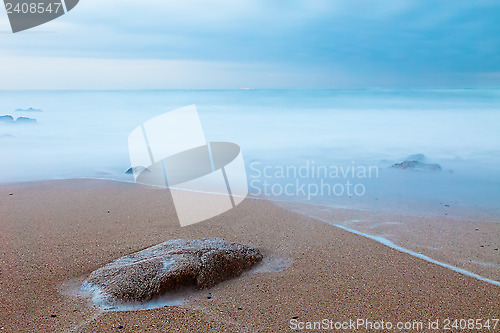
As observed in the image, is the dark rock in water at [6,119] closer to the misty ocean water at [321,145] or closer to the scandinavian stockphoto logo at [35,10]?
the misty ocean water at [321,145]

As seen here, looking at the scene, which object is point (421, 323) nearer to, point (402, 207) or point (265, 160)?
point (402, 207)

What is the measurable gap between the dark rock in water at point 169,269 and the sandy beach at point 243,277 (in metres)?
0.09

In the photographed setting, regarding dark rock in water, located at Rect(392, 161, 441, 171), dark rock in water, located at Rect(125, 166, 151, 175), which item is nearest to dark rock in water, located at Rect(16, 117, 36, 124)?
dark rock in water, located at Rect(125, 166, 151, 175)

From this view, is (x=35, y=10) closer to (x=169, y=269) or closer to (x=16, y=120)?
(x=169, y=269)

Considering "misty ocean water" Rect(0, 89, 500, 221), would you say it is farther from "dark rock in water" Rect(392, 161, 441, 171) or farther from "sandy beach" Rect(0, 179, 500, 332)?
"sandy beach" Rect(0, 179, 500, 332)

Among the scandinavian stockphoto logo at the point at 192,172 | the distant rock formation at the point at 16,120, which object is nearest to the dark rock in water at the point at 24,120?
the distant rock formation at the point at 16,120

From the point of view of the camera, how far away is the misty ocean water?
191 inches

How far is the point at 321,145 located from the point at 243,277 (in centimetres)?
734

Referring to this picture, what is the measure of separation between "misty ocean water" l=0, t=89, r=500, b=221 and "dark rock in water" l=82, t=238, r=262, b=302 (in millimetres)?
2007

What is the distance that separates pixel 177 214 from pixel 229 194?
0.96m

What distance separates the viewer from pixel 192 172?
19.2 feet

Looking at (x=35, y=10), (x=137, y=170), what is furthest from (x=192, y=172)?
(x=35, y=10)

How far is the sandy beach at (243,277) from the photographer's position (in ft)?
6.52

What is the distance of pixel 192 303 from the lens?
214 centimetres
